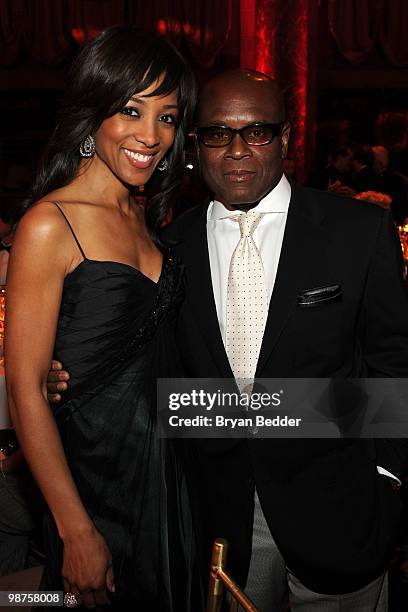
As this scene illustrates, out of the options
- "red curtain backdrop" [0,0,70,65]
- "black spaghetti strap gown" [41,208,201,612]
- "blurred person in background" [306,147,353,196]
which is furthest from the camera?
"red curtain backdrop" [0,0,70,65]

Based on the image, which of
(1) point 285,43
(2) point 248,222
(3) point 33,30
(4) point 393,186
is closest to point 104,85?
(2) point 248,222

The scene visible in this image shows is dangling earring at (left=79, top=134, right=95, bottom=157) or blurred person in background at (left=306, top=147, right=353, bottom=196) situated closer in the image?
dangling earring at (left=79, top=134, right=95, bottom=157)

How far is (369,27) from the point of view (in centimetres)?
847

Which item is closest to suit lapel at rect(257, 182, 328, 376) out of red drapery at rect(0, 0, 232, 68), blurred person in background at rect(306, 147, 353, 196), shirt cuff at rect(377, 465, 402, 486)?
shirt cuff at rect(377, 465, 402, 486)

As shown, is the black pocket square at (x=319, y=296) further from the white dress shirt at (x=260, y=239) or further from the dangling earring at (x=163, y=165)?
the dangling earring at (x=163, y=165)

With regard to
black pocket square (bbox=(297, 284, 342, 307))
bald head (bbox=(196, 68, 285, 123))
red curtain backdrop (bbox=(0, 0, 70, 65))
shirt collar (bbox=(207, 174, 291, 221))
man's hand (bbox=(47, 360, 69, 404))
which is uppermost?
bald head (bbox=(196, 68, 285, 123))

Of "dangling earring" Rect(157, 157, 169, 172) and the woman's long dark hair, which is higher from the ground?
the woman's long dark hair

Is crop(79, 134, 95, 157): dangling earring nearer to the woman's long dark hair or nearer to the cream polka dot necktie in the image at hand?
the woman's long dark hair

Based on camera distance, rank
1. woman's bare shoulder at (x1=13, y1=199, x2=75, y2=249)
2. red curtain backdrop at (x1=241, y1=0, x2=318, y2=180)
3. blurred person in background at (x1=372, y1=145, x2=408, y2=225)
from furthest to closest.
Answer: red curtain backdrop at (x1=241, y1=0, x2=318, y2=180), blurred person in background at (x1=372, y1=145, x2=408, y2=225), woman's bare shoulder at (x1=13, y1=199, x2=75, y2=249)

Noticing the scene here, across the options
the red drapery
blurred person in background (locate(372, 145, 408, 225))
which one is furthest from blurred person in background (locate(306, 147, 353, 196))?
the red drapery

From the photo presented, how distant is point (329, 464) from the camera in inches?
67.7

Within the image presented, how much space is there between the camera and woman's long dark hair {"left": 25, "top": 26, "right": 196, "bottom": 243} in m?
1.57

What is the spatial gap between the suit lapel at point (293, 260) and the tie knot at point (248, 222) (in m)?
0.07

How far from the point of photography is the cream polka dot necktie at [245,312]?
1722 mm
